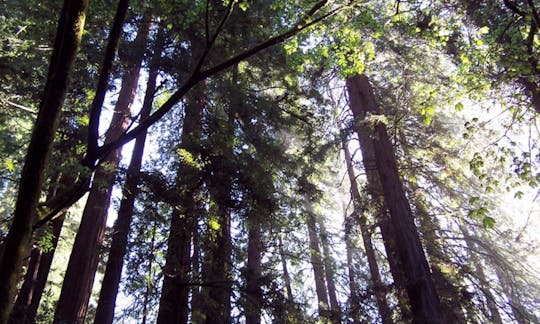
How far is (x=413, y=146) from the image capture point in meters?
10.8

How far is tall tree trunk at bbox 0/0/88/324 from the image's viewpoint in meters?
1.97

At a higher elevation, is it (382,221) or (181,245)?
(382,221)

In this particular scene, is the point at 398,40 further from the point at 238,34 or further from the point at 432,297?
the point at 432,297

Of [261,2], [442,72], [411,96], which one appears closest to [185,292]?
[261,2]

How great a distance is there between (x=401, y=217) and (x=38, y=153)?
6.91 metres

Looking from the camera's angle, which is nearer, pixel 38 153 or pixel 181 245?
pixel 38 153

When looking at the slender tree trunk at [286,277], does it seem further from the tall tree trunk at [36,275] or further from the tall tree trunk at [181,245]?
the tall tree trunk at [36,275]

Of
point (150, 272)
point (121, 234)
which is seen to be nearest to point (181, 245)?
point (150, 272)

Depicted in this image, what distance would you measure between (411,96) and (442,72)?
134 inches

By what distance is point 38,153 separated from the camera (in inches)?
84.1

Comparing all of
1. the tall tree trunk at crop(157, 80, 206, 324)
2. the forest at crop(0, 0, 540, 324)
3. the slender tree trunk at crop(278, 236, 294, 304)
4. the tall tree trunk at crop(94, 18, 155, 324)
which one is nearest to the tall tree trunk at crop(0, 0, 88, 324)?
the forest at crop(0, 0, 540, 324)

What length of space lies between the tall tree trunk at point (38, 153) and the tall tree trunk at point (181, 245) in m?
4.04

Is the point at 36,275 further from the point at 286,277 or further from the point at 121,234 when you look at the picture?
the point at 286,277

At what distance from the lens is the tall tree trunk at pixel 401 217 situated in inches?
260
